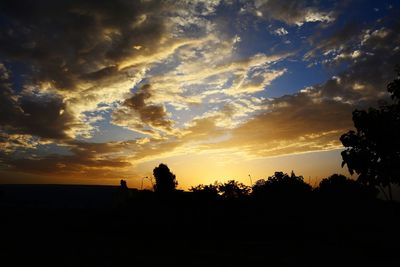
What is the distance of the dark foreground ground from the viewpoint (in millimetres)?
20672

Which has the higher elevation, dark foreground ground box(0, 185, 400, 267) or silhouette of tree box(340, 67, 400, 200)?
silhouette of tree box(340, 67, 400, 200)

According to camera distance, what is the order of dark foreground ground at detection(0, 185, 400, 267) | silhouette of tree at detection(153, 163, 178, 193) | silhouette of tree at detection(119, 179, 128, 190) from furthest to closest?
silhouette of tree at detection(153, 163, 178, 193) → silhouette of tree at detection(119, 179, 128, 190) → dark foreground ground at detection(0, 185, 400, 267)

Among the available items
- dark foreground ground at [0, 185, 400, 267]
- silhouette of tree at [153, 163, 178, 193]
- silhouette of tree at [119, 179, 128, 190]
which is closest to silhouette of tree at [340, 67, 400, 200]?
dark foreground ground at [0, 185, 400, 267]

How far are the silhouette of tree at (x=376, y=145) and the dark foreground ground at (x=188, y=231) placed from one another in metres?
5.59

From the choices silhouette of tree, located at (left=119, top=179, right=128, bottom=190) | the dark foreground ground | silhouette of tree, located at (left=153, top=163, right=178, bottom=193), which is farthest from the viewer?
silhouette of tree, located at (left=153, top=163, right=178, bottom=193)

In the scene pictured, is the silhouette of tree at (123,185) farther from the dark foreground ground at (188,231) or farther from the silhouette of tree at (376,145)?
the silhouette of tree at (376,145)

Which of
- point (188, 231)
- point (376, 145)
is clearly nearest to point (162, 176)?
point (188, 231)

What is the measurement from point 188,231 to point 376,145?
59.4ft

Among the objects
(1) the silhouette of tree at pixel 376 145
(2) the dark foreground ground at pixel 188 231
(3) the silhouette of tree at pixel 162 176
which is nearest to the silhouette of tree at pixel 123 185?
(2) the dark foreground ground at pixel 188 231

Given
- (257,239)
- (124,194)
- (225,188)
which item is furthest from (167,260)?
(225,188)

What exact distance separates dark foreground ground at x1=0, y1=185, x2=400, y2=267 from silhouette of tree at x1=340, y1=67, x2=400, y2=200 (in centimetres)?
559

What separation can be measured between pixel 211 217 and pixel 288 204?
9.33m

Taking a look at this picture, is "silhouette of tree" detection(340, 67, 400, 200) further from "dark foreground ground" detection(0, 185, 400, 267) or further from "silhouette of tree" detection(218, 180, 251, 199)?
"silhouette of tree" detection(218, 180, 251, 199)

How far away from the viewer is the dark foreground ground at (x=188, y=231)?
20.7 metres
